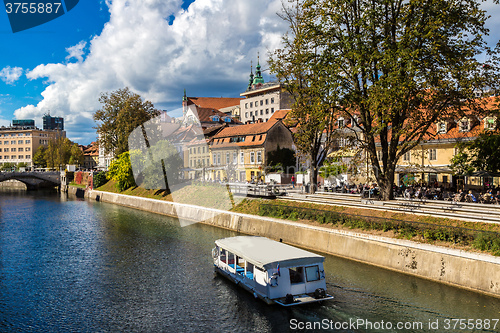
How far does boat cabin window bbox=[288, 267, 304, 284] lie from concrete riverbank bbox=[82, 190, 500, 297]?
7.72 m

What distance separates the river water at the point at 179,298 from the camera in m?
17.5

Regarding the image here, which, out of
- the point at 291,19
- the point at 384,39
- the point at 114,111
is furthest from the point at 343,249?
the point at 114,111

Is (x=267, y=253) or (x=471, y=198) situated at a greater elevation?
(x=471, y=198)

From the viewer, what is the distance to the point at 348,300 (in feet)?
64.5

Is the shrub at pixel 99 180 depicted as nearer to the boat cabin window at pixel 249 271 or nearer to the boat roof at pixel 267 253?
the boat roof at pixel 267 253

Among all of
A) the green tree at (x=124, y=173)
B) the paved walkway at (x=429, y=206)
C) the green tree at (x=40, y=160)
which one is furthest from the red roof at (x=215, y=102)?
the paved walkway at (x=429, y=206)

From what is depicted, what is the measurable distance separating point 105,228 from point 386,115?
103 ft

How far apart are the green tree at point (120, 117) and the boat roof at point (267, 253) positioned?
5545 centimetres

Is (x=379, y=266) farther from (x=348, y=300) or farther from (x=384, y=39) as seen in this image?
(x=384, y=39)

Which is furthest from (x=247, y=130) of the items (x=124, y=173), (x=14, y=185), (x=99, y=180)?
(x=14, y=185)

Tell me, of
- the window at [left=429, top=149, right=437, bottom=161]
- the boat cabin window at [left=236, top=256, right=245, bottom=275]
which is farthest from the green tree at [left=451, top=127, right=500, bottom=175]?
the boat cabin window at [left=236, top=256, right=245, bottom=275]

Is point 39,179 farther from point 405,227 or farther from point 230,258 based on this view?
point 405,227

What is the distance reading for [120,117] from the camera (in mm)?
74812

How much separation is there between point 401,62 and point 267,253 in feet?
55.7
